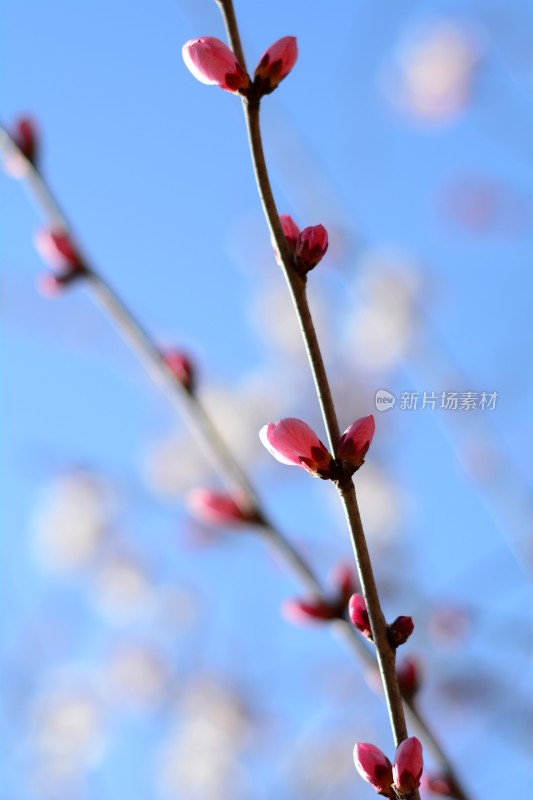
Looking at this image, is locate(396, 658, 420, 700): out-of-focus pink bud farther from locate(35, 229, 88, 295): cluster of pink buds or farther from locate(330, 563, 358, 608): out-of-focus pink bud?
locate(35, 229, 88, 295): cluster of pink buds

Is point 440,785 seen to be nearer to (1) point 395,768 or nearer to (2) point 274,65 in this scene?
(1) point 395,768

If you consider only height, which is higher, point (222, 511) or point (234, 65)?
point (234, 65)

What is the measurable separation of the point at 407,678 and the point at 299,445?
1.27ft

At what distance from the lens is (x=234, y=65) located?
84cm

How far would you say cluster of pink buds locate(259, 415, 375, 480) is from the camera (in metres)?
0.78

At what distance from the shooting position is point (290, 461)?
800mm

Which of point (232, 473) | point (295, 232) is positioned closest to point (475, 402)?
point (232, 473)

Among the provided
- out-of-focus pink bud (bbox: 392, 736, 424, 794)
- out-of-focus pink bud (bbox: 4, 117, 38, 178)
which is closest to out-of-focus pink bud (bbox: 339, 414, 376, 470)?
out-of-focus pink bud (bbox: 392, 736, 424, 794)

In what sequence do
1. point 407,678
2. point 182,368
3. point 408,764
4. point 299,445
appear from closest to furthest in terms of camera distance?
point 408,764 < point 299,445 < point 407,678 < point 182,368

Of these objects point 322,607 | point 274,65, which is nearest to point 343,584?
point 322,607

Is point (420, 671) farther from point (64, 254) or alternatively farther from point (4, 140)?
point (4, 140)

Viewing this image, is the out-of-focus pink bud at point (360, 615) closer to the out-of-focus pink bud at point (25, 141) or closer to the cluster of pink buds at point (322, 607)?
the cluster of pink buds at point (322, 607)

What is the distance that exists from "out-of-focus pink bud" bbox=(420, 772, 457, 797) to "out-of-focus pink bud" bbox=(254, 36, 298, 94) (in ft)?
2.64

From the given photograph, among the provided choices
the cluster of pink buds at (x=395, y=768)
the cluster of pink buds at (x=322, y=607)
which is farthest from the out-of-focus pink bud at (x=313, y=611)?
the cluster of pink buds at (x=395, y=768)
